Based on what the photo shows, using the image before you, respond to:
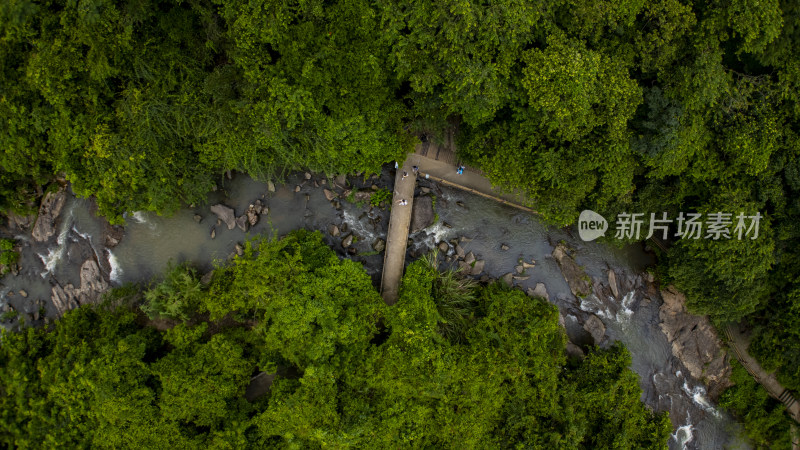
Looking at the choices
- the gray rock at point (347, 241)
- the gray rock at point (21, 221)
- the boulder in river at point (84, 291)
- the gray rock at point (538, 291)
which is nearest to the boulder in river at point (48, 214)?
the gray rock at point (21, 221)

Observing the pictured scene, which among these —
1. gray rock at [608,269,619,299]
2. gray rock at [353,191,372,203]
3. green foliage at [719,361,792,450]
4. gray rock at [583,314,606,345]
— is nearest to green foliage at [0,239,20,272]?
gray rock at [353,191,372,203]

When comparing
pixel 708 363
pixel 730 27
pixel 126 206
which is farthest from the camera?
pixel 708 363

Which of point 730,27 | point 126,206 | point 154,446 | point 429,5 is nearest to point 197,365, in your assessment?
point 154,446

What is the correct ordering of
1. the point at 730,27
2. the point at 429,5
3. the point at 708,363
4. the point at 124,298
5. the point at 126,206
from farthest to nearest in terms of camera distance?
the point at 708,363 < the point at 124,298 < the point at 126,206 < the point at 730,27 < the point at 429,5

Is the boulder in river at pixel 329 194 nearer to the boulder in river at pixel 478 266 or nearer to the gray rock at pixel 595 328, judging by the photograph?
the boulder in river at pixel 478 266

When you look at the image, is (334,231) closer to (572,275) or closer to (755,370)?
(572,275)

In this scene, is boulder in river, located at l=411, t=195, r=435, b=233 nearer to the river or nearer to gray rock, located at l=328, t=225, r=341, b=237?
the river

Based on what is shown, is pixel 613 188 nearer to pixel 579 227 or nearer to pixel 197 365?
pixel 579 227
